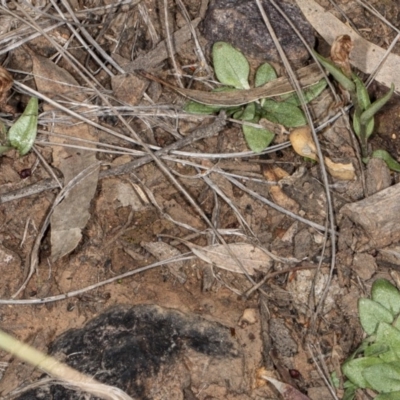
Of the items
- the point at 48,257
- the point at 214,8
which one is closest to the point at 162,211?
the point at 48,257

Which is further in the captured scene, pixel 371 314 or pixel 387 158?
pixel 387 158

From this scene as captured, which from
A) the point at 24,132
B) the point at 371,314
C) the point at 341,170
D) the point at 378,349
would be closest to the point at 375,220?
the point at 341,170

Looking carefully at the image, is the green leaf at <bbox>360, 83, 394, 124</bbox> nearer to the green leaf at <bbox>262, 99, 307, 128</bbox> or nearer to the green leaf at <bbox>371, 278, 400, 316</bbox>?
the green leaf at <bbox>262, 99, 307, 128</bbox>

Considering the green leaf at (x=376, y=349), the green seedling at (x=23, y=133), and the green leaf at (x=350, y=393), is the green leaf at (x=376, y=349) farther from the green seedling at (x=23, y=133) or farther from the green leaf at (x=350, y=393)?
the green seedling at (x=23, y=133)

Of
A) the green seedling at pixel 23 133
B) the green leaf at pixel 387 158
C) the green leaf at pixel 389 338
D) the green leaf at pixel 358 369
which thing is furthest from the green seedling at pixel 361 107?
the green seedling at pixel 23 133

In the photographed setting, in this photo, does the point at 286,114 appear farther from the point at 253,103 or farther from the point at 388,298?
the point at 388,298
